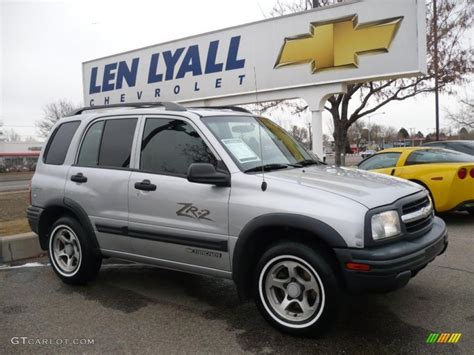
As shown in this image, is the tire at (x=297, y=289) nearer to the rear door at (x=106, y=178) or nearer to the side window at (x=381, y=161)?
the rear door at (x=106, y=178)

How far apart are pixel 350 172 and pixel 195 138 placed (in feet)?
5.07

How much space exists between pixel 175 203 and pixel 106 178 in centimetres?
101

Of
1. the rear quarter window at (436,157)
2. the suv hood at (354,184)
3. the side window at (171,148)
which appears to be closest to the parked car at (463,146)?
the rear quarter window at (436,157)

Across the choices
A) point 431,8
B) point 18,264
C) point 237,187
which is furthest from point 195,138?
point 431,8

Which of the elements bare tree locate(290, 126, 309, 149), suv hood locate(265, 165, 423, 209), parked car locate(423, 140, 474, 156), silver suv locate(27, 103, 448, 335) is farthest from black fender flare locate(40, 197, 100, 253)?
parked car locate(423, 140, 474, 156)

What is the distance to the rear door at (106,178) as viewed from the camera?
4.61 meters

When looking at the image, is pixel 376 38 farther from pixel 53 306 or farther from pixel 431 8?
pixel 431 8

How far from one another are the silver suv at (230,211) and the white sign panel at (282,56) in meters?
5.34

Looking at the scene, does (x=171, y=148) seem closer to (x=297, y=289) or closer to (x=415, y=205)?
(x=297, y=289)

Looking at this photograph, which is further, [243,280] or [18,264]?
[18,264]

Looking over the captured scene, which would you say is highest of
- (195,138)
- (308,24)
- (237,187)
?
(308,24)

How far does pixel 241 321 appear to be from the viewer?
158 inches

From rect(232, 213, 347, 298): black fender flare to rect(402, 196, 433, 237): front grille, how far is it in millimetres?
650

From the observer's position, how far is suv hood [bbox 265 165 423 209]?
11.4ft
